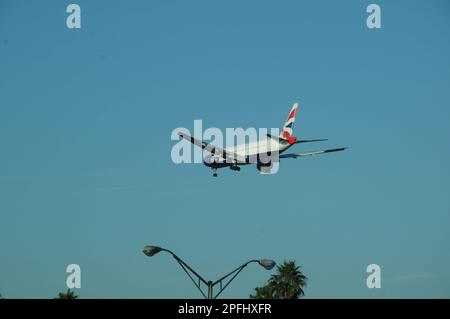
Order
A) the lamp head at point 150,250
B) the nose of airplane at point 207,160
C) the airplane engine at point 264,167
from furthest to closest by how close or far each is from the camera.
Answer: the nose of airplane at point 207,160
the airplane engine at point 264,167
the lamp head at point 150,250

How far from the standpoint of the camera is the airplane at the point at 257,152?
350ft

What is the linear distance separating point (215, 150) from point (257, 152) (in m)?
6.26

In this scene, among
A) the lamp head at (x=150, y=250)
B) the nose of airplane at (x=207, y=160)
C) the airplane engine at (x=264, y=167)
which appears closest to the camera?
the lamp head at (x=150, y=250)

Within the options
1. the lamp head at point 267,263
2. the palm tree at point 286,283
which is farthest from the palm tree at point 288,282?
the lamp head at point 267,263

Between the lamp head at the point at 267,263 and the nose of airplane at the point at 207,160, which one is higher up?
the nose of airplane at the point at 207,160

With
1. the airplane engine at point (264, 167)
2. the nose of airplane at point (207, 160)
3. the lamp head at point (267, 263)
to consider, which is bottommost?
the lamp head at point (267, 263)

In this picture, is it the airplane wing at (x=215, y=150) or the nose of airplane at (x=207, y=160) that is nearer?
the airplane wing at (x=215, y=150)

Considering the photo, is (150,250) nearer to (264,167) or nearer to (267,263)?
(267,263)

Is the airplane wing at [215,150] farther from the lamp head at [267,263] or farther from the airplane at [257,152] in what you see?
the lamp head at [267,263]

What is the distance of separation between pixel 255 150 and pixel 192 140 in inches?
386

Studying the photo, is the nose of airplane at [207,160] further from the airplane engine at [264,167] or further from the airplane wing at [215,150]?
the airplane engine at [264,167]

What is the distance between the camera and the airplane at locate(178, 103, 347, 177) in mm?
106562

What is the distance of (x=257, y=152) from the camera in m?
107

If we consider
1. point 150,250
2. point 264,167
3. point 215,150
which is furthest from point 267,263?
point 215,150
